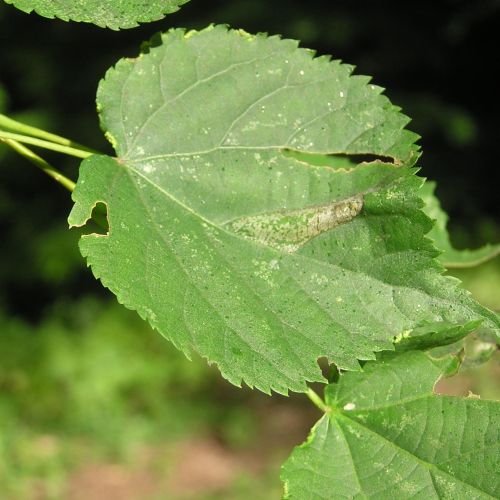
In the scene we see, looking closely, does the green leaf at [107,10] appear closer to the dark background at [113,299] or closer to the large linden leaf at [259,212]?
the large linden leaf at [259,212]

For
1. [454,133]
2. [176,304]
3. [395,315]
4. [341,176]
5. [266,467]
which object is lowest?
[395,315]

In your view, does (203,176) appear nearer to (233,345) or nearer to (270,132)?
(270,132)

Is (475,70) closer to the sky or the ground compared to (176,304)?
closer to the sky

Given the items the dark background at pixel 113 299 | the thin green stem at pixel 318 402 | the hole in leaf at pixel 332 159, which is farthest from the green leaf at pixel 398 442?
the dark background at pixel 113 299

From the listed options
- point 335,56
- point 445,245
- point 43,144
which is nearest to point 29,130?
point 43,144

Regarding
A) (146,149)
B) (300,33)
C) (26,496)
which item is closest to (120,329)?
(26,496)

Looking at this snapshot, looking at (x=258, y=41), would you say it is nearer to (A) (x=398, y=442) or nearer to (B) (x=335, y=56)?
(A) (x=398, y=442)
